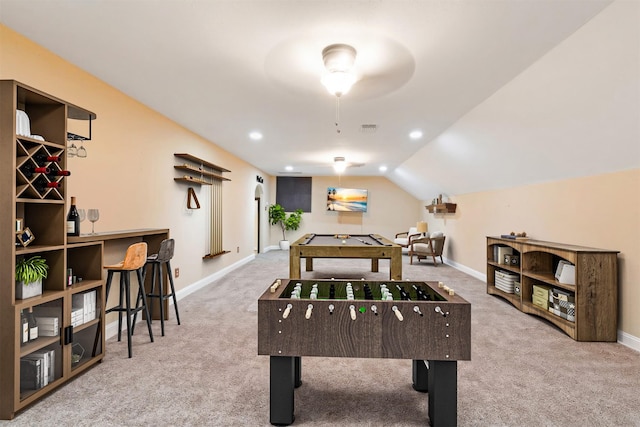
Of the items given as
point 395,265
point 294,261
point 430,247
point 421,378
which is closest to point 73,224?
point 294,261

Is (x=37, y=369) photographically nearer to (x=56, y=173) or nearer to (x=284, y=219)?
(x=56, y=173)

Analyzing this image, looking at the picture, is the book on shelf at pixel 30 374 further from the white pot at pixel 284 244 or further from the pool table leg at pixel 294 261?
the white pot at pixel 284 244

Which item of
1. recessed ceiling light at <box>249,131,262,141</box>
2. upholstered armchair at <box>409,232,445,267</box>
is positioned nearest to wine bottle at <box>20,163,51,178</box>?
recessed ceiling light at <box>249,131,262,141</box>

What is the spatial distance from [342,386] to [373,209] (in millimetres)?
8780

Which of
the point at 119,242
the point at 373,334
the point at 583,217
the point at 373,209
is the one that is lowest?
the point at 373,334

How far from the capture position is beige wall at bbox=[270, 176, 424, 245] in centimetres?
1093

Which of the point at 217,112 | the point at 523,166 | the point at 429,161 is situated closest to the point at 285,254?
the point at 429,161

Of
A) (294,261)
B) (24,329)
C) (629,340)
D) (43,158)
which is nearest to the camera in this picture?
(24,329)

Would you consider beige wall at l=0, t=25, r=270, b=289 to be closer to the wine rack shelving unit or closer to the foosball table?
the wine rack shelving unit

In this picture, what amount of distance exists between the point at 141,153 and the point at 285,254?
625cm

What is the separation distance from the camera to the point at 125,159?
11.8 ft

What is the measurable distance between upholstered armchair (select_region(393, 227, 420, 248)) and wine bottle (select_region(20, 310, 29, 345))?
6968 mm

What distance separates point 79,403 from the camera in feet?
7.07

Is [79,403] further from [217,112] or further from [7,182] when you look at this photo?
[217,112]
